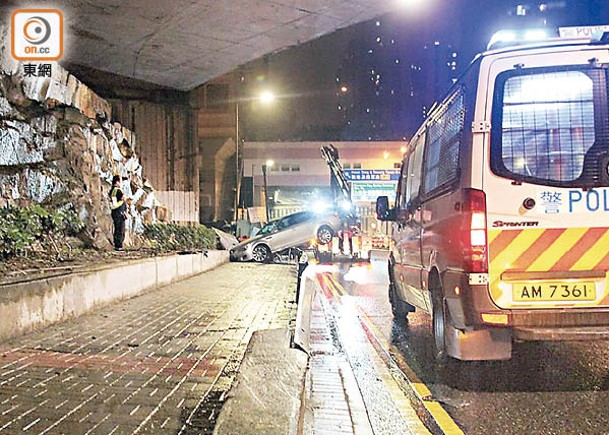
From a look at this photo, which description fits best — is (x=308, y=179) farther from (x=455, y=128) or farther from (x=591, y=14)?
(x=455, y=128)

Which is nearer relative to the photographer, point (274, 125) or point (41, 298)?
point (41, 298)

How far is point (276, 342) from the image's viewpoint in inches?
232

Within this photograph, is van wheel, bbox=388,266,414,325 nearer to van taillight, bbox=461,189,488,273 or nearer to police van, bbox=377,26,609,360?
police van, bbox=377,26,609,360

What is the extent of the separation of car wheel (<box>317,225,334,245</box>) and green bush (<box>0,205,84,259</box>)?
11.0 meters

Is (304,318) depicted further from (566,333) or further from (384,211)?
(566,333)

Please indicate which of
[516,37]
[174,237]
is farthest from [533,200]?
[174,237]

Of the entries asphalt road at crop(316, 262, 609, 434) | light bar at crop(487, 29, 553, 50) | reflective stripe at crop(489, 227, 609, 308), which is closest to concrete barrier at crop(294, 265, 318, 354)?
asphalt road at crop(316, 262, 609, 434)

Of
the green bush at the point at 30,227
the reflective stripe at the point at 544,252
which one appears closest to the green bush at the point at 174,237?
the green bush at the point at 30,227

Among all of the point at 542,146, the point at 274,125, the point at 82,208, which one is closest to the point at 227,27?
the point at 82,208

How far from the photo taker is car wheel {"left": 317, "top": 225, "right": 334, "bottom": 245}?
843 inches

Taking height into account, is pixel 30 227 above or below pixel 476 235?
above

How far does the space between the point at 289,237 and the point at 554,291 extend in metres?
17.0

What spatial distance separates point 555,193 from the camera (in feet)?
15.7

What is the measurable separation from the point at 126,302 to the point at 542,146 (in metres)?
6.67
